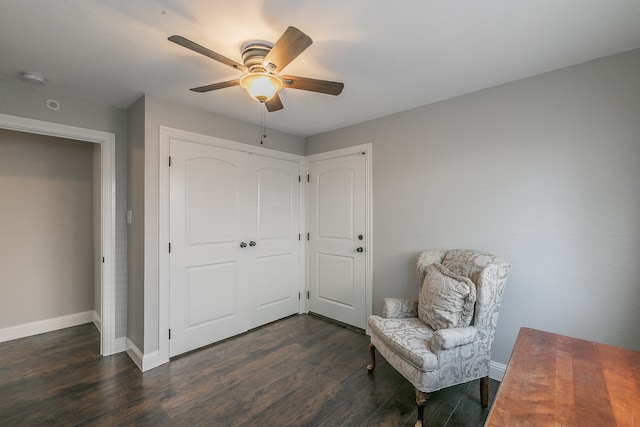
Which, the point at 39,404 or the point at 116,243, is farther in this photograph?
the point at 116,243

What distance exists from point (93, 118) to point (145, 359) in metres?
2.17

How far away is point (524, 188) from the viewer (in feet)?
6.78

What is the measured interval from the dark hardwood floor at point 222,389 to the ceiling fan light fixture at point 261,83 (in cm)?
203

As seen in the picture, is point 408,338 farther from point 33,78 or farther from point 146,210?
point 33,78

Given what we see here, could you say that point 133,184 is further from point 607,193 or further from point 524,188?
point 607,193

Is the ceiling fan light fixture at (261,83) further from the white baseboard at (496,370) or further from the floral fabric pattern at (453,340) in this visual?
the white baseboard at (496,370)

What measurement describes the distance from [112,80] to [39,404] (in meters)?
2.35

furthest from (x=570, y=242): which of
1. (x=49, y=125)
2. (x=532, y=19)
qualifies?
(x=49, y=125)

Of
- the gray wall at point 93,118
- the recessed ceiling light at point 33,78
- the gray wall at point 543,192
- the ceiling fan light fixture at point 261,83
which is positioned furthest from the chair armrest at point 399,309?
the recessed ceiling light at point 33,78

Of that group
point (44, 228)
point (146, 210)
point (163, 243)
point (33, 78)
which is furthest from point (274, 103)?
point (44, 228)

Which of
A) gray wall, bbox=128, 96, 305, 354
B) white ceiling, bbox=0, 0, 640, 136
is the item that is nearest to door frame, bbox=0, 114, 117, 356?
gray wall, bbox=128, 96, 305, 354

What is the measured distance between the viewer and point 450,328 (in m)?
1.84

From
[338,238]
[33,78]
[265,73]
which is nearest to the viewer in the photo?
[265,73]

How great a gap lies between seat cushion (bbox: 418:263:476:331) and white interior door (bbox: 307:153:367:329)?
1014 millimetres
